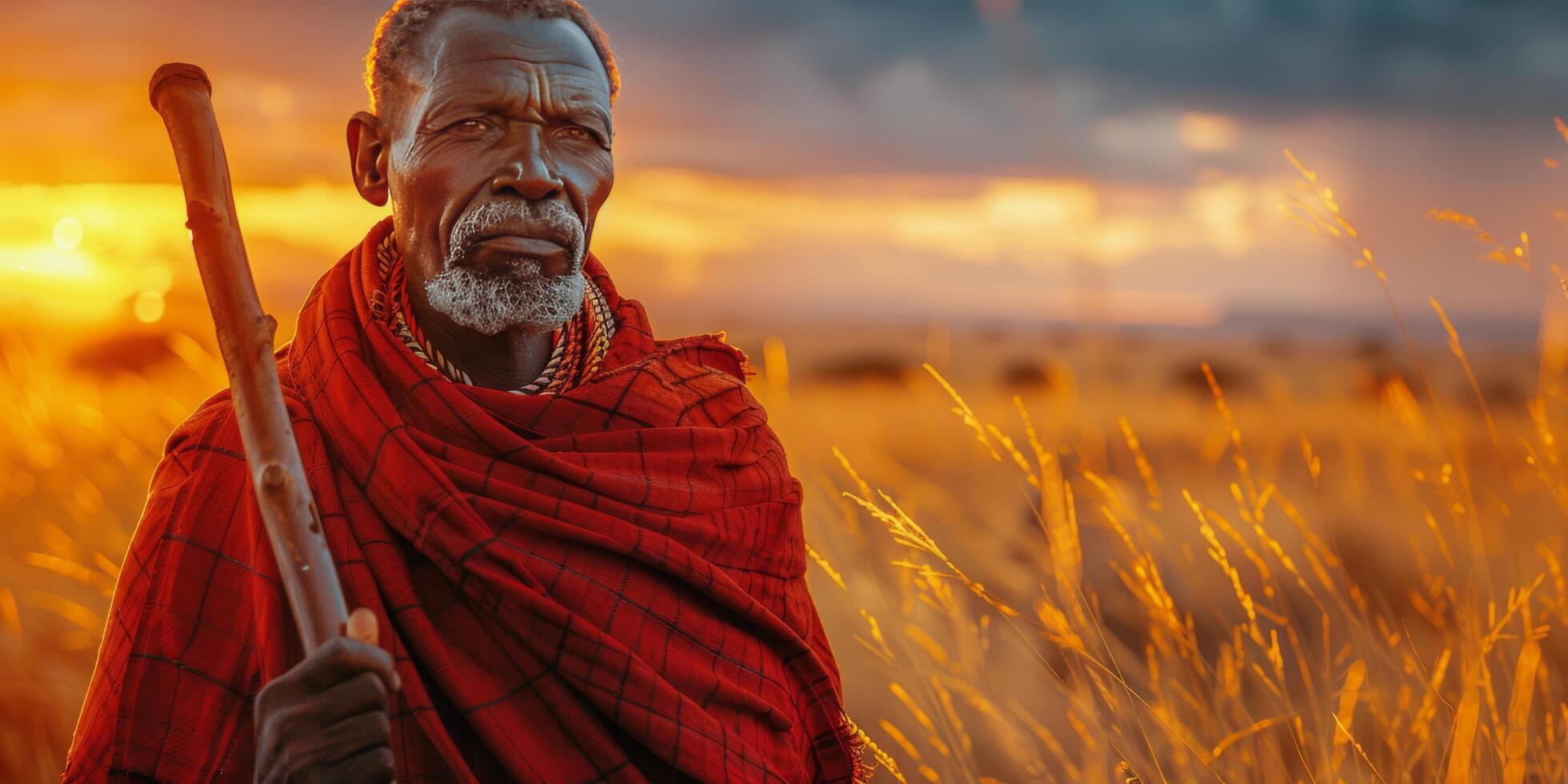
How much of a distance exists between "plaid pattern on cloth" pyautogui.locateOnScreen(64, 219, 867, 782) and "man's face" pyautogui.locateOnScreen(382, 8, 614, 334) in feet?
0.65

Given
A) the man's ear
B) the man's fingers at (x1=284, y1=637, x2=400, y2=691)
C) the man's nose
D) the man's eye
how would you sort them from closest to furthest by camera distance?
1. the man's fingers at (x1=284, y1=637, x2=400, y2=691)
2. the man's nose
3. the man's eye
4. the man's ear

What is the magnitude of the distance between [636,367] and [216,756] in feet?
3.46

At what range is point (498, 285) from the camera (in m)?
2.40

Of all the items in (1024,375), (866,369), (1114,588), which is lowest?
(1024,375)

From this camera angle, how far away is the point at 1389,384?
9.23 feet

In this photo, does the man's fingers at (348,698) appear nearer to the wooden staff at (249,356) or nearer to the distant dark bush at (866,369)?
the wooden staff at (249,356)

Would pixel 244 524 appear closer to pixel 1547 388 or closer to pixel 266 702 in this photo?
pixel 266 702

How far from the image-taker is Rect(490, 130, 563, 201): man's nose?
237 centimetres

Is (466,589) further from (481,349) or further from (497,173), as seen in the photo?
(497,173)

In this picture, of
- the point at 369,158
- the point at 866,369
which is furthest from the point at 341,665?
the point at 866,369

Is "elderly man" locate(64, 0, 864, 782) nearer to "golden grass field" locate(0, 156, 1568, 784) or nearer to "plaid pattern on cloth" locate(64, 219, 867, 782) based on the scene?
"plaid pattern on cloth" locate(64, 219, 867, 782)

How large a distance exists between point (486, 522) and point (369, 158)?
1.05 metres

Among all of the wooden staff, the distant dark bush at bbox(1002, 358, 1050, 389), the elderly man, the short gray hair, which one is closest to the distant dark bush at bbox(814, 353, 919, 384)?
the distant dark bush at bbox(1002, 358, 1050, 389)

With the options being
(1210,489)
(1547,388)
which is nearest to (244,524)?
(1547,388)
